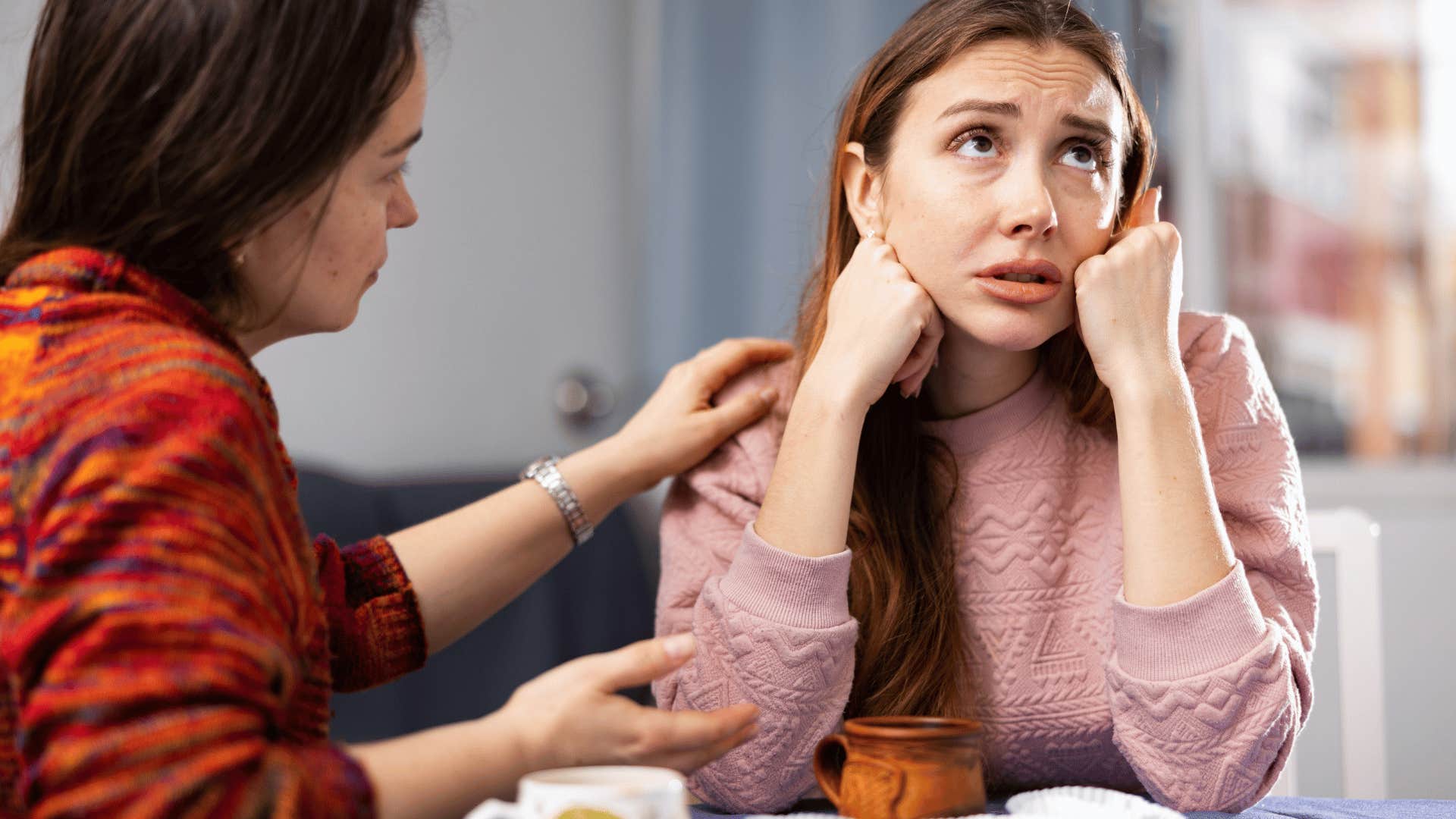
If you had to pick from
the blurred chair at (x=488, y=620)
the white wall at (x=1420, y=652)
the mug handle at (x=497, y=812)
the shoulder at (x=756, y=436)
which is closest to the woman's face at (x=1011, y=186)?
the shoulder at (x=756, y=436)

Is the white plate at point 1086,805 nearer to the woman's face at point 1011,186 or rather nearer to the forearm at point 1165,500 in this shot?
the forearm at point 1165,500

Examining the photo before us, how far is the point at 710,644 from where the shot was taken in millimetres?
1118

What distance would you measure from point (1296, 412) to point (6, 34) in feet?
8.10

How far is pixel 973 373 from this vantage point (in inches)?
50.6

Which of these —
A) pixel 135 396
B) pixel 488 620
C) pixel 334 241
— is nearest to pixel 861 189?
pixel 334 241

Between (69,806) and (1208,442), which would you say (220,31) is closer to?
(69,806)

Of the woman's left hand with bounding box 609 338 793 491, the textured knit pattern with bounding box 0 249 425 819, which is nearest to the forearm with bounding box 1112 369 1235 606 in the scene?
the woman's left hand with bounding box 609 338 793 491

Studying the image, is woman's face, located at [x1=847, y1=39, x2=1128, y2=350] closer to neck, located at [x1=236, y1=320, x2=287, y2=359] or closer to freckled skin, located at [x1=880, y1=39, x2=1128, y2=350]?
freckled skin, located at [x1=880, y1=39, x2=1128, y2=350]

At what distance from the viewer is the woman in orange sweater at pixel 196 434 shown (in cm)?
57

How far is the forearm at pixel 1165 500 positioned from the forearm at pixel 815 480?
0.23 meters

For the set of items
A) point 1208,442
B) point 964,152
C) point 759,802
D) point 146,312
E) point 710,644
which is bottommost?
point 759,802

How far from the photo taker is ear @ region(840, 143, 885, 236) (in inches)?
50.7

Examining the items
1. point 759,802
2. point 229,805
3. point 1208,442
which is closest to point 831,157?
point 1208,442

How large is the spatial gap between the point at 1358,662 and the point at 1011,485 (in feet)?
1.60
